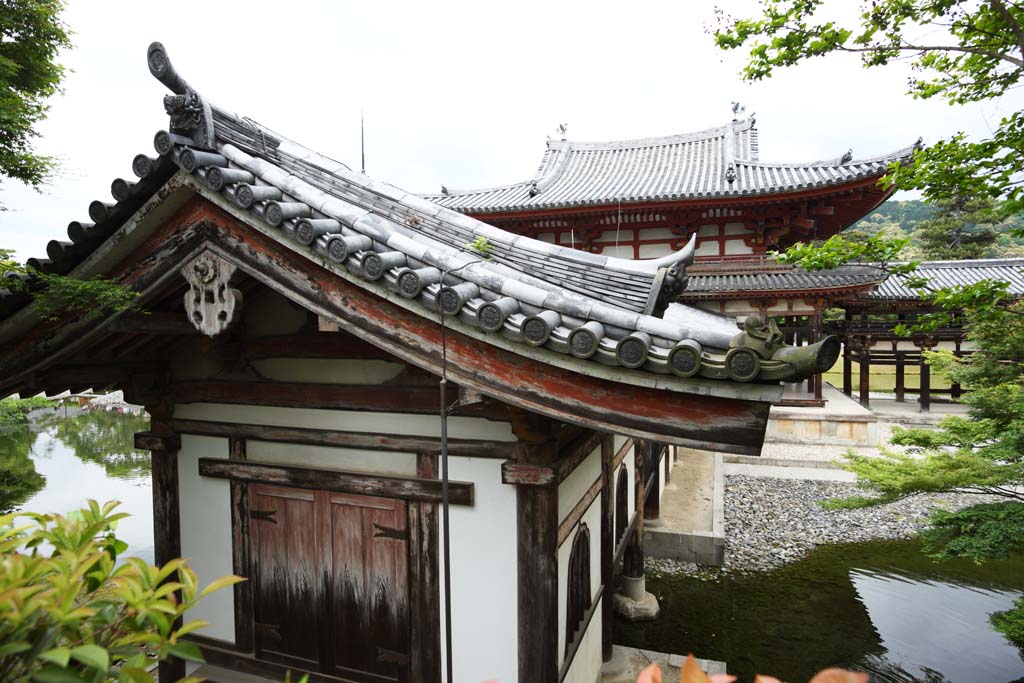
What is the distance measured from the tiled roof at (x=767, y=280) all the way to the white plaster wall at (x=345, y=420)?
1410 centimetres

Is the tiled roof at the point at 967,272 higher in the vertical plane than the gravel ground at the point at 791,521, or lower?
higher

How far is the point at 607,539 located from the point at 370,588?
3128 mm

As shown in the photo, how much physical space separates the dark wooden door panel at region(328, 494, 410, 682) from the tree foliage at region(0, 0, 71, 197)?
6.63 meters

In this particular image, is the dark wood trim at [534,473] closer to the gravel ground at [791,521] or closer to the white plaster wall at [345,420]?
the white plaster wall at [345,420]

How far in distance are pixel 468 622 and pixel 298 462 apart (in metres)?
1.95

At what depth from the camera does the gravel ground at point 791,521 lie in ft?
36.2

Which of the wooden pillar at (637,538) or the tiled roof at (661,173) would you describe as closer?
the wooden pillar at (637,538)

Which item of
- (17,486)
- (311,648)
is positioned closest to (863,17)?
(311,648)

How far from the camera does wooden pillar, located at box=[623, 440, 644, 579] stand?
878 centimetres

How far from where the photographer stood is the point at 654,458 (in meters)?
11.1

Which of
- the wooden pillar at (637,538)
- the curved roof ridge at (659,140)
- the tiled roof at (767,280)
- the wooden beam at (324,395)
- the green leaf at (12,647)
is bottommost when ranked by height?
the wooden pillar at (637,538)

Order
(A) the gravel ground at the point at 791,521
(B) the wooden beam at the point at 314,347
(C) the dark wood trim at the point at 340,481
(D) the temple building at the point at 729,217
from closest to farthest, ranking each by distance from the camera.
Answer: (C) the dark wood trim at the point at 340,481 → (B) the wooden beam at the point at 314,347 → (A) the gravel ground at the point at 791,521 → (D) the temple building at the point at 729,217

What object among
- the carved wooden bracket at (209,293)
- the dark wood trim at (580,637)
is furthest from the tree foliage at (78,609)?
the dark wood trim at (580,637)

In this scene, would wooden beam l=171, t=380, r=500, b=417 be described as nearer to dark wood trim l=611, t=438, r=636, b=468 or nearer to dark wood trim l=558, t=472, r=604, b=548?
dark wood trim l=558, t=472, r=604, b=548
